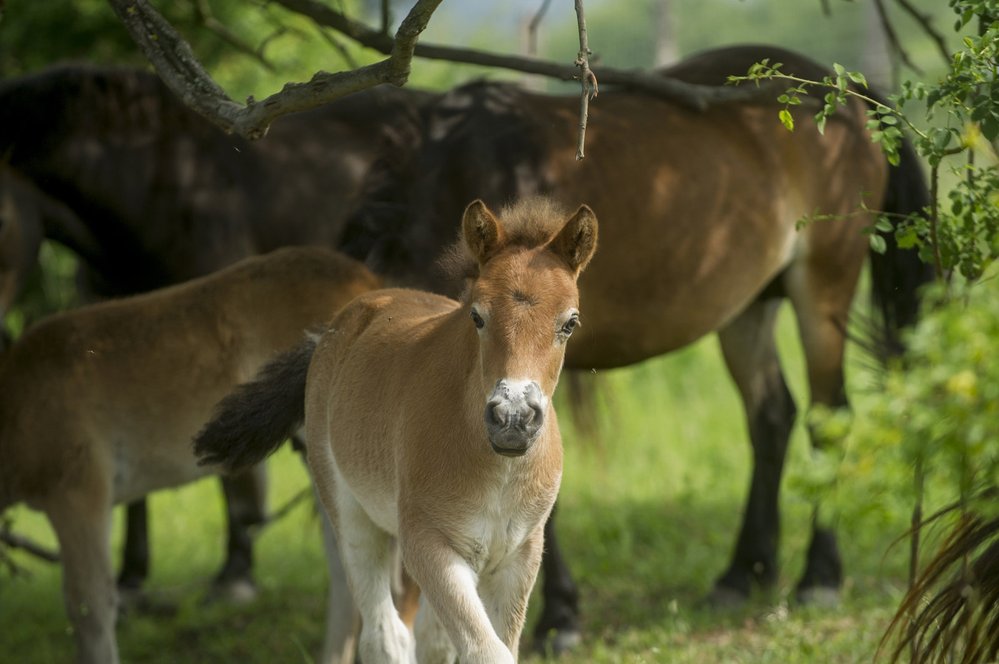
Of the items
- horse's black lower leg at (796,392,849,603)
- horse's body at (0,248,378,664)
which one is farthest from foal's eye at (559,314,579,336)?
horse's black lower leg at (796,392,849,603)

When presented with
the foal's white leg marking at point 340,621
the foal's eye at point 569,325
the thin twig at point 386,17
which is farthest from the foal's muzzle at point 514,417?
the thin twig at point 386,17

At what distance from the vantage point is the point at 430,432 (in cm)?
366

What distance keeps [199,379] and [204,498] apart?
18.7ft

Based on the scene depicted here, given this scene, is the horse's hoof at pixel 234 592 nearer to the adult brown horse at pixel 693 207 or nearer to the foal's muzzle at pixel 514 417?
the adult brown horse at pixel 693 207

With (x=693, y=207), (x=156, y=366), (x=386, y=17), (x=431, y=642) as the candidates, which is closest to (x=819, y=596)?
(x=693, y=207)

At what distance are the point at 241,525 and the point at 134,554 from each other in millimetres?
767

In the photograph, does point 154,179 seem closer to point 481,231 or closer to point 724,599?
point 481,231

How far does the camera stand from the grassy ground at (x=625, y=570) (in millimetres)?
5625

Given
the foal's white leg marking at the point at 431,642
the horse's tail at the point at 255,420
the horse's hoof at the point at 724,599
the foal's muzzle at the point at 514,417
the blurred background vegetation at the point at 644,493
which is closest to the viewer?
the blurred background vegetation at the point at 644,493

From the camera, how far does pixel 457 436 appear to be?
11.8 ft

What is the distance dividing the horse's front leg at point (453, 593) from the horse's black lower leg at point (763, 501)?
10.6ft

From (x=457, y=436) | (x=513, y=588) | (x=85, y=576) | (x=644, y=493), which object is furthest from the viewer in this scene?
(x=644, y=493)

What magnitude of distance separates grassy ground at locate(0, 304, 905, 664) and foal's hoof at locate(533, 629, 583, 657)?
0.07m

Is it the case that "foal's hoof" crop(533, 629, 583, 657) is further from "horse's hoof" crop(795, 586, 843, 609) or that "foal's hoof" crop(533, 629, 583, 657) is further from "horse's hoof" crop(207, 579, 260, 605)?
"horse's hoof" crop(207, 579, 260, 605)
